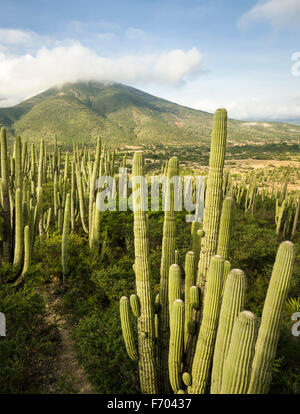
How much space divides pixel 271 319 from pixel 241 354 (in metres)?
0.43

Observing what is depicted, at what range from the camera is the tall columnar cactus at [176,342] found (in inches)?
128

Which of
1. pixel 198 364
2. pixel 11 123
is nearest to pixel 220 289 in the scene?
pixel 198 364

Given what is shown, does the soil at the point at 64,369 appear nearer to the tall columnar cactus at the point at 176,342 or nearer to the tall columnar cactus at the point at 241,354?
the tall columnar cactus at the point at 176,342

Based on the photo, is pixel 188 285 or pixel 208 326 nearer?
pixel 208 326

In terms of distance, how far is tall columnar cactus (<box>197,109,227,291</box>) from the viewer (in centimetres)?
320

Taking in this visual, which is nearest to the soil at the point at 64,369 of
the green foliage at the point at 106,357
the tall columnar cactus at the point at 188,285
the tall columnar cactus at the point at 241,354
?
the green foliage at the point at 106,357

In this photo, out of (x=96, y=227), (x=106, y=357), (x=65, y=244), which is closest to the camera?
(x=106, y=357)

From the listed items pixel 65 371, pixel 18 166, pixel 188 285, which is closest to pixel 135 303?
pixel 188 285

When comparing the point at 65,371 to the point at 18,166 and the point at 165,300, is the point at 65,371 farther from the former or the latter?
the point at 18,166

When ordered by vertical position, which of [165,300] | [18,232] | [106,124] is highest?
[106,124]

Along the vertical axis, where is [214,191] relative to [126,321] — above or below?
above

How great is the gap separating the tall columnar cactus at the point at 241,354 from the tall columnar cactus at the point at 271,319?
71 mm

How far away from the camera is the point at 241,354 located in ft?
7.29
